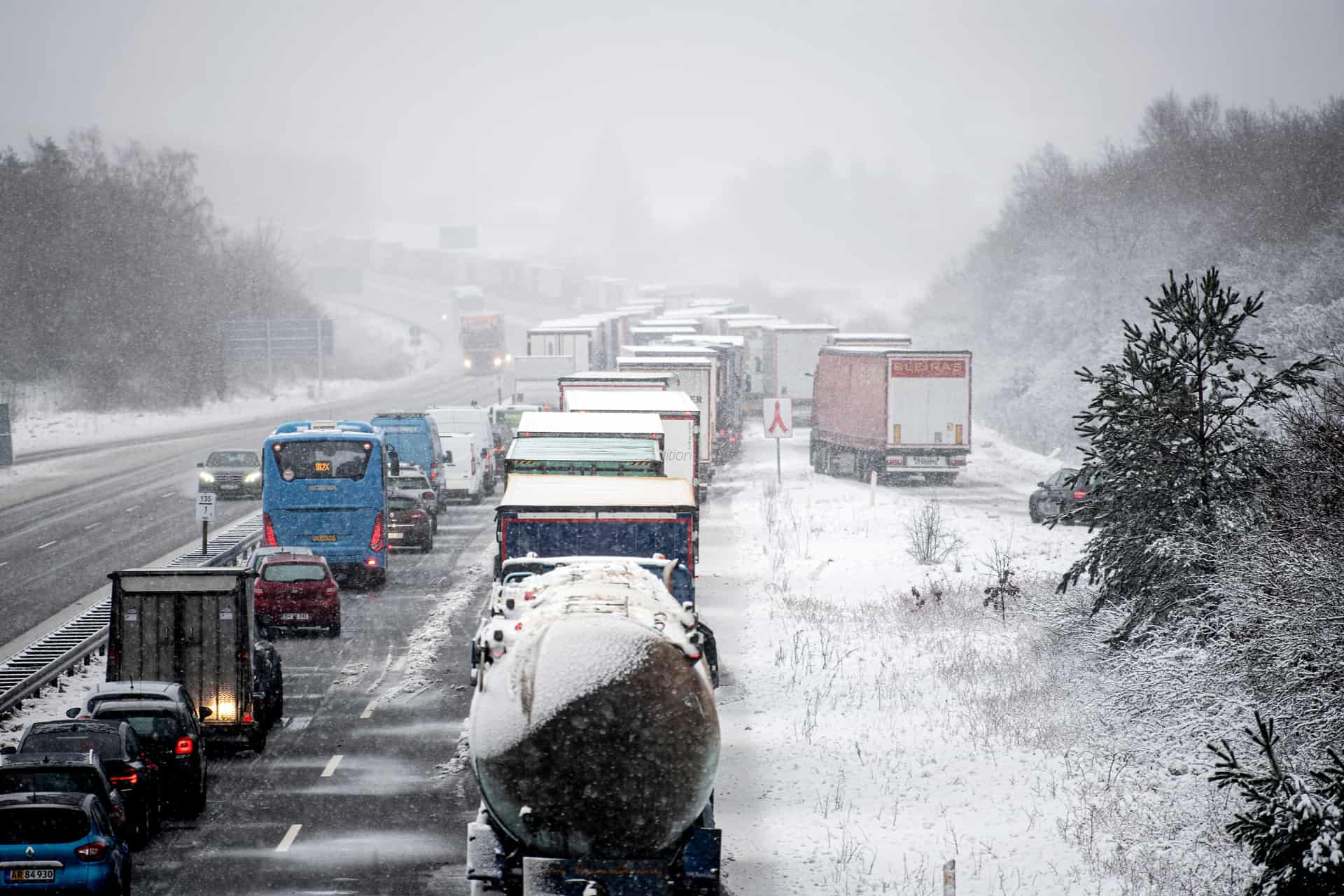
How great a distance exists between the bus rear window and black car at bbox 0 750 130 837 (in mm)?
16436

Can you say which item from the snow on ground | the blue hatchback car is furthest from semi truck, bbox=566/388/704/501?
the blue hatchback car

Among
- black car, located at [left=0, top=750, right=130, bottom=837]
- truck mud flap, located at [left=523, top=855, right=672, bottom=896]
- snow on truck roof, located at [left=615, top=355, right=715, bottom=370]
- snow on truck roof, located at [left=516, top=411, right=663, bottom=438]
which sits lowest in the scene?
black car, located at [left=0, top=750, right=130, bottom=837]

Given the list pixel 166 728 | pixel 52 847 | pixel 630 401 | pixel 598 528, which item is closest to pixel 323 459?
pixel 630 401

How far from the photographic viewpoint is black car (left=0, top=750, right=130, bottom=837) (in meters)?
13.1

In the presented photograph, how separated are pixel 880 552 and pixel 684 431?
5080 mm

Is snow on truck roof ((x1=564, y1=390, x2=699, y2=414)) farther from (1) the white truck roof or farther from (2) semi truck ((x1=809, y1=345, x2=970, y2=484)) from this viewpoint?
(2) semi truck ((x1=809, y1=345, x2=970, y2=484))

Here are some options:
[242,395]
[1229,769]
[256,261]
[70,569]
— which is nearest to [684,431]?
[70,569]

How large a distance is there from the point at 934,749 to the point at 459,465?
27.8 metres

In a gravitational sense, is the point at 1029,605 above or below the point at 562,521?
below

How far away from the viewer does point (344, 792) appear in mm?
16656

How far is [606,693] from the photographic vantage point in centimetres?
996

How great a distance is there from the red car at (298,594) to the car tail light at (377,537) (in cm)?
424

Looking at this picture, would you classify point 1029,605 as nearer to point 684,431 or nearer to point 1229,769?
point 684,431

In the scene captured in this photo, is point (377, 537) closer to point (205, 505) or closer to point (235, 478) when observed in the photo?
point (205, 505)
